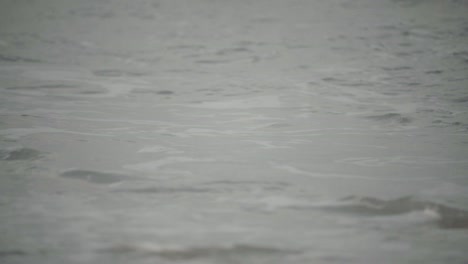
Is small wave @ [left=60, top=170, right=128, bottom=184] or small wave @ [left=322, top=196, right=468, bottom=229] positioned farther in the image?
small wave @ [left=60, top=170, right=128, bottom=184]

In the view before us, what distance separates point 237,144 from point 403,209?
1.09 meters

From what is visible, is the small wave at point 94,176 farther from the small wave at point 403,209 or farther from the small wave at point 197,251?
the small wave at point 403,209

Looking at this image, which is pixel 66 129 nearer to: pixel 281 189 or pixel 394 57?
pixel 281 189

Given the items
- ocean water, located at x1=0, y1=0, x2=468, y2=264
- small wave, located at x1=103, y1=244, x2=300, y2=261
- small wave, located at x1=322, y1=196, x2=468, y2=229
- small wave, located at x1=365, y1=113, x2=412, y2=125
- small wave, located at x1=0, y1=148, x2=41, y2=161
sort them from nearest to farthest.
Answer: small wave, located at x1=103, y1=244, x2=300, y2=261 < ocean water, located at x1=0, y1=0, x2=468, y2=264 < small wave, located at x1=322, y1=196, x2=468, y2=229 < small wave, located at x1=0, y1=148, x2=41, y2=161 < small wave, located at x1=365, y1=113, x2=412, y2=125

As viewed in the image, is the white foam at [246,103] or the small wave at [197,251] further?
the white foam at [246,103]

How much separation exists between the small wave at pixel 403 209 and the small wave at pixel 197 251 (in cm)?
41

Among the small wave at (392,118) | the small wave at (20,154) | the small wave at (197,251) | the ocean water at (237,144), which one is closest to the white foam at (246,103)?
the ocean water at (237,144)

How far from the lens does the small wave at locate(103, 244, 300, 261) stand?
149 centimetres

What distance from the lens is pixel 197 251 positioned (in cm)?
151

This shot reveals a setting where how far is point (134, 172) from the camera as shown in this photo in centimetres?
227

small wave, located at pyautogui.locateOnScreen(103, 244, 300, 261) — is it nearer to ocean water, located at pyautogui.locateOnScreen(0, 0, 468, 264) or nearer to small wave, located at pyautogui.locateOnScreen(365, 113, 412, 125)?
ocean water, located at pyautogui.locateOnScreen(0, 0, 468, 264)

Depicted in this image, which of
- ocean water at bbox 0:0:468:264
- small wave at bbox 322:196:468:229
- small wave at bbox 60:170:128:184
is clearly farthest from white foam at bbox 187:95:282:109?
small wave at bbox 322:196:468:229

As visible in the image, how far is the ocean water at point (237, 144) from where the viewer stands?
1.60 metres

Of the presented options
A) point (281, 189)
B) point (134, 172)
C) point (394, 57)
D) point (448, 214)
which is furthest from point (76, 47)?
point (448, 214)
